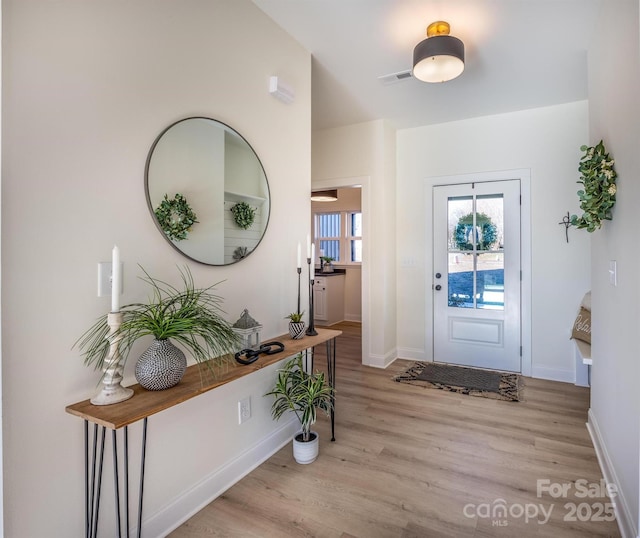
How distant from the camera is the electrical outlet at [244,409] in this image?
2045mm

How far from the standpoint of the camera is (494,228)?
382 cm

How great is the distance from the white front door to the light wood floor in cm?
88

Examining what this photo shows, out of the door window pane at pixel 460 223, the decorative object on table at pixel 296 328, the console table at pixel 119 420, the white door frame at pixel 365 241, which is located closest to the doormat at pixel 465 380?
the white door frame at pixel 365 241

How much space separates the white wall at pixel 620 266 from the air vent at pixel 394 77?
3.93ft

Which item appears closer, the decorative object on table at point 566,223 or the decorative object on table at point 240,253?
the decorative object on table at point 240,253

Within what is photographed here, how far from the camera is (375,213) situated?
402cm

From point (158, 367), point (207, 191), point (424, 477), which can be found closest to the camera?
point (158, 367)

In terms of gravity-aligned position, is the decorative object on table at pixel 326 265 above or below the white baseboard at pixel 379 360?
above

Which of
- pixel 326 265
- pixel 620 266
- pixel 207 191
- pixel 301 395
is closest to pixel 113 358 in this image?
pixel 207 191

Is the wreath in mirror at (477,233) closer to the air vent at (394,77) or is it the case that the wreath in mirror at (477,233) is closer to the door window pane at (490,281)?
the door window pane at (490,281)

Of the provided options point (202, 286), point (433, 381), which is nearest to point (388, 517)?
point (202, 286)

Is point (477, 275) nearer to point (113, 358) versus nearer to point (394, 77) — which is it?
point (394, 77)

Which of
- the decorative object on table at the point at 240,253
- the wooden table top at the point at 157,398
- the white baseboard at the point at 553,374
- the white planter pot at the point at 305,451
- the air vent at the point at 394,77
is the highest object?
the air vent at the point at 394,77

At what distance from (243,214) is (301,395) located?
107 cm
